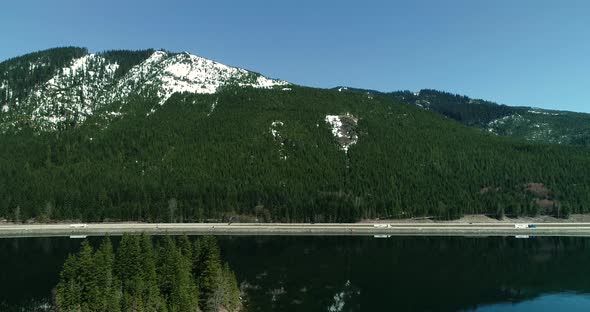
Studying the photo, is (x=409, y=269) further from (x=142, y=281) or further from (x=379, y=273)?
(x=142, y=281)

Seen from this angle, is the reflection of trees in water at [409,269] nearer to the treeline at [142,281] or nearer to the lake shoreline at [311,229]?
the lake shoreline at [311,229]

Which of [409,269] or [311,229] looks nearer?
[409,269]

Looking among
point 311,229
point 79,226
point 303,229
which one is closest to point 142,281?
point 303,229

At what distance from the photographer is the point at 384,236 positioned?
576ft

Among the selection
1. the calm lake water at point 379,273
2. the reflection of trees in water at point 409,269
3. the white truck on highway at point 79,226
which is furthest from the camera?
the white truck on highway at point 79,226

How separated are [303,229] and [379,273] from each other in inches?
2506

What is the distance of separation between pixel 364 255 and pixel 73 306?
88429 millimetres

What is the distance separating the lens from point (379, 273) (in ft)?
392

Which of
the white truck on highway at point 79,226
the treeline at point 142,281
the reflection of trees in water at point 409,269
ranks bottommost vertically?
the reflection of trees in water at point 409,269

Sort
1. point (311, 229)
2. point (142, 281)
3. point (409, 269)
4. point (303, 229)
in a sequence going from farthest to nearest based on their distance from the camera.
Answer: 1. point (311, 229)
2. point (303, 229)
3. point (409, 269)
4. point (142, 281)

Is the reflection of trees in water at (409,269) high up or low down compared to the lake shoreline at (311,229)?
down

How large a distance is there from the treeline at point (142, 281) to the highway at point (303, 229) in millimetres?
92256

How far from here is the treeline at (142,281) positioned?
230ft

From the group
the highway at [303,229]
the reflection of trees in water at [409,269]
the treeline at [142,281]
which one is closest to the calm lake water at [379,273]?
the reflection of trees in water at [409,269]
